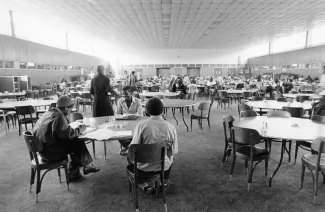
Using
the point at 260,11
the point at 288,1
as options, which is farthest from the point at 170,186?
the point at 260,11

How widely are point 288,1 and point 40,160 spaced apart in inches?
355

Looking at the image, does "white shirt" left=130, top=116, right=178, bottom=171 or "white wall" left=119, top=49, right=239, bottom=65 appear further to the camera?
"white wall" left=119, top=49, right=239, bottom=65

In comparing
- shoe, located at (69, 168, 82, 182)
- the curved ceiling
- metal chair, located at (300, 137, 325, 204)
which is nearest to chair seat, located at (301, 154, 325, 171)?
metal chair, located at (300, 137, 325, 204)

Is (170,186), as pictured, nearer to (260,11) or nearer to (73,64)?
(260,11)

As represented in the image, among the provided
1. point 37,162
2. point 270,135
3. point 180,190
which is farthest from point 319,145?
point 37,162

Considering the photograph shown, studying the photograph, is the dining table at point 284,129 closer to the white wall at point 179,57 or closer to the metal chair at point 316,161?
the metal chair at point 316,161

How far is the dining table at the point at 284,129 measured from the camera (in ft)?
8.44

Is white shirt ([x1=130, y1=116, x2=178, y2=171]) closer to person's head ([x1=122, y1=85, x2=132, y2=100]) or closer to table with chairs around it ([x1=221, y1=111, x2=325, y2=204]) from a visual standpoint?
table with chairs around it ([x1=221, y1=111, x2=325, y2=204])

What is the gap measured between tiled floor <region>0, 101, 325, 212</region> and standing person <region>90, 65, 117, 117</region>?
938 mm

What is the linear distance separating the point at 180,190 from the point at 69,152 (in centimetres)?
148

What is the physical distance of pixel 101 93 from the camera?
14.3ft

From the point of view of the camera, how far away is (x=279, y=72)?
19891 mm

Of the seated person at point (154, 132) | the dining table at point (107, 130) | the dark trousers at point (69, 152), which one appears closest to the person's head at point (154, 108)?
the seated person at point (154, 132)

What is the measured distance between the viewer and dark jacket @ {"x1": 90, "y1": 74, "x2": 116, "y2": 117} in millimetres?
4316
